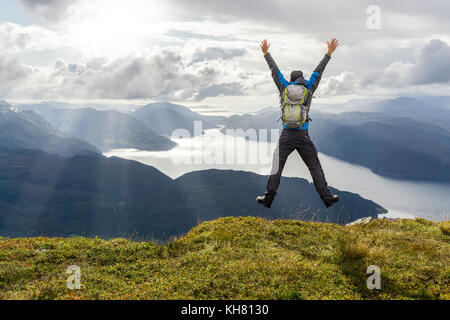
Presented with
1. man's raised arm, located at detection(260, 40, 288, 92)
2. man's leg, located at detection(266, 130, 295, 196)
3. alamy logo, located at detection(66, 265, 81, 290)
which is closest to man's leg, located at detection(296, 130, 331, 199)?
man's leg, located at detection(266, 130, 295, 196)

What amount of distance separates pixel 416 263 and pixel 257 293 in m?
Answer: 5.53

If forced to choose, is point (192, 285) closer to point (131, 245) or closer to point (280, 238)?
point (131, 245)

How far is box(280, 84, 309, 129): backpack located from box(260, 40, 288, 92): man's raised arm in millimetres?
374

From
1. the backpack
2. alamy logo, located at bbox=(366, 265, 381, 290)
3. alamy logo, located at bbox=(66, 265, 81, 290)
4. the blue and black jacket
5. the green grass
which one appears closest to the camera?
the green grass

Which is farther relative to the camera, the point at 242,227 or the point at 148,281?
the point at 242,227

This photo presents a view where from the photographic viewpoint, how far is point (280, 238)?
41.3ft

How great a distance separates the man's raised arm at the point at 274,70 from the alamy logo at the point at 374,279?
6181mm

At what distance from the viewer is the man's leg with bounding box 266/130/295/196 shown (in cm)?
1008

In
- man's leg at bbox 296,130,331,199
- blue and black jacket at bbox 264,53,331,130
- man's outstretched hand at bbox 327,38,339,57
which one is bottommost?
man's leg at bbox 296,130,331,199

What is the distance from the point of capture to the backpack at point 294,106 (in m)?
9.69

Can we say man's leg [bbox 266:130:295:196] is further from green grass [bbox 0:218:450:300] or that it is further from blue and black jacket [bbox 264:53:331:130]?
green grass [bbox 0:218:450:300]

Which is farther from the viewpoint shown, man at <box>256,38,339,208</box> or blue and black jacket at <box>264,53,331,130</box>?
blue and black jacket at <box>264,53,331,130</box>
